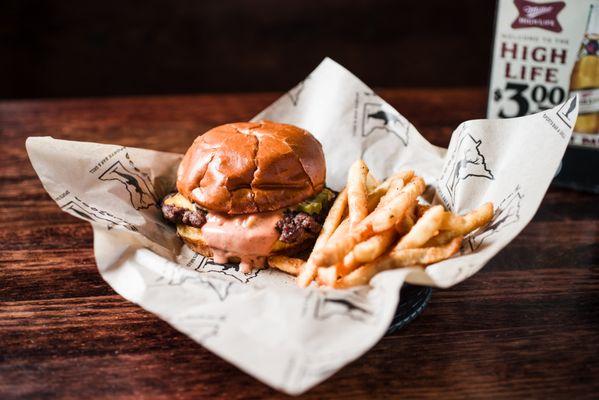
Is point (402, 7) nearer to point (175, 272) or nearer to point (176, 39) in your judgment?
point (176, 39)

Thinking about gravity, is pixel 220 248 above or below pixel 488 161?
below

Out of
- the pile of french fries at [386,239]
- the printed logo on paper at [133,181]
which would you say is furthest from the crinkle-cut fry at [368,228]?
the printed logo on paper at [133,181]

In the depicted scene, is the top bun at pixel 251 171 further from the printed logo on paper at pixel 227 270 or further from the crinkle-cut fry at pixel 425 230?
the crinkle-cut fry at pixel 425 230

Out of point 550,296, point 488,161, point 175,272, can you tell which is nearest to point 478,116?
point 488,161

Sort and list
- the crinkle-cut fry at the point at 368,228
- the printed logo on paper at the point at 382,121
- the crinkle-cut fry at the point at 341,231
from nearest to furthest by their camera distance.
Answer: the crinkle-cut fry at the point at 368,228 < the crinkle-cut fry at the point at 341,231 < the printed logo on paper at the point at 382,121

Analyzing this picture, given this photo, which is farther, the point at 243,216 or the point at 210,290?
the point at 243,216

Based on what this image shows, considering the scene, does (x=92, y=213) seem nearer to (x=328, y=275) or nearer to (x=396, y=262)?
(x=328, y=275)
